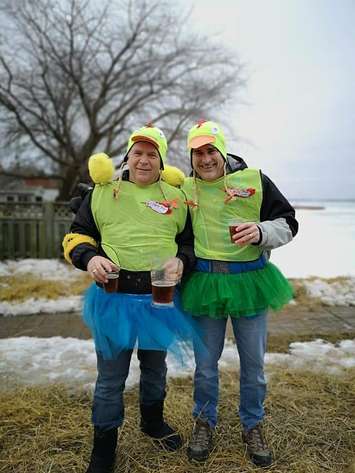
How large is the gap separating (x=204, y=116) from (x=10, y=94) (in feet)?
18.2

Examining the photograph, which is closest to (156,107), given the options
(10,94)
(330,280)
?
(10,94)

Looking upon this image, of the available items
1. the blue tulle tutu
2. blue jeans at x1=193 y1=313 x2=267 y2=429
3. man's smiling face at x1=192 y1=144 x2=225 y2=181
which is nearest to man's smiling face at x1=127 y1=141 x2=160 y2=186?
man's smiling face at x1=192 y1=144 x2=225 y2=181

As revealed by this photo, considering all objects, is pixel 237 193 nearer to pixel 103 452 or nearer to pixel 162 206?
pixel 162 206

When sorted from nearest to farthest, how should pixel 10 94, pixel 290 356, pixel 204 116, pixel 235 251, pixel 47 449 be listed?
pixel 235 251
pixel 47 449
pixel 290 356
pixel 10 94
pixel 204 116

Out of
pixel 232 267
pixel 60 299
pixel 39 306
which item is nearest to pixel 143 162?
pixel 232 267

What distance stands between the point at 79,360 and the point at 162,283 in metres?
2.28

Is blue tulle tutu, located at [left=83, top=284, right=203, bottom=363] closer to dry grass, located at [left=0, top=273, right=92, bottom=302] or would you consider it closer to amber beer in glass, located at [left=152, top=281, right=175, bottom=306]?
amber beer in glass, located at [left=152, top=281, right=175, bottom=306]

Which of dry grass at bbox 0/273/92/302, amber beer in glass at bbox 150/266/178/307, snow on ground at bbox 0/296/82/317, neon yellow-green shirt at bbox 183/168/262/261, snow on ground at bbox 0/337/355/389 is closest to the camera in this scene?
amber beer in glass at bbox 150/266/178/307

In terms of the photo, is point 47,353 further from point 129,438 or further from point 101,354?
point 101,354

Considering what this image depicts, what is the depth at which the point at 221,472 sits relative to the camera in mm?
2369

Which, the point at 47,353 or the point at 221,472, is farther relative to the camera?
the point at 47,353

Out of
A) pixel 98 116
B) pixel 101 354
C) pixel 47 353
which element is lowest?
pixel 47 353

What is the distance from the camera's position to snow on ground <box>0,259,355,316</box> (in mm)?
6078

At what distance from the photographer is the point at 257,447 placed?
248 cm
